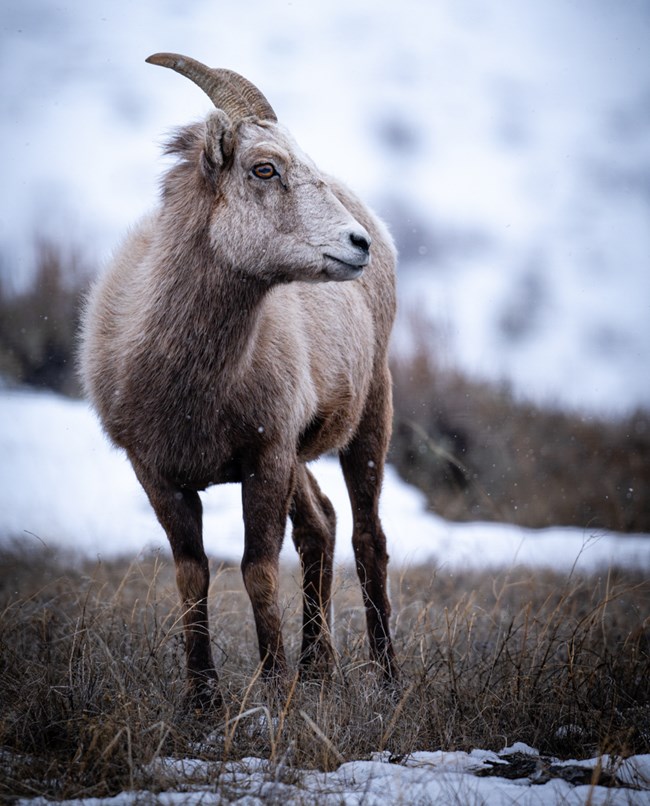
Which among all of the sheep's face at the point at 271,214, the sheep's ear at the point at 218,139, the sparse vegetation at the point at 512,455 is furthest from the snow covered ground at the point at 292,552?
the sheep's ear at the point at 218,139

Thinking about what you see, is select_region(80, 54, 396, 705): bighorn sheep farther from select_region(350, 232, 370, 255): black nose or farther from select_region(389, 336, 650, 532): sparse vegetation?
select_region(389, 336, 650, 532): sparse vegetation

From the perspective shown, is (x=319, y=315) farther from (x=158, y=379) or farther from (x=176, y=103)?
(x=176, y=103)

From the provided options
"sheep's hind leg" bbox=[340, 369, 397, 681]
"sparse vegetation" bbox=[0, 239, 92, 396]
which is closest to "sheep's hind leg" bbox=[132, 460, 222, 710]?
"sheep's hind leg" bbox=[340, 369, 397, 681]

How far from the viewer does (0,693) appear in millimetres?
3334

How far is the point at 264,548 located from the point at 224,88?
2155mm

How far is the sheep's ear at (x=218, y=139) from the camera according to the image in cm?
375

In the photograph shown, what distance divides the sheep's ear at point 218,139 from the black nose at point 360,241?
A: 27.7 inches

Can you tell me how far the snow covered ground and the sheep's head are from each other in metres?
1.51

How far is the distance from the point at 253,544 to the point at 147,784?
1.46m

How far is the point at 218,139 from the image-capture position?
377cm

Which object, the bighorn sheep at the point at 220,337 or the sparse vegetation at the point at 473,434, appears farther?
the sparse vegetation at the point at 473,434

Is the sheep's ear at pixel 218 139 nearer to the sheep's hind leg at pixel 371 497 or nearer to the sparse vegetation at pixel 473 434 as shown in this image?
the sheep's hind leg at pixel 371 497

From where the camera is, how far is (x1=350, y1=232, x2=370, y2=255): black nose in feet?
11.9

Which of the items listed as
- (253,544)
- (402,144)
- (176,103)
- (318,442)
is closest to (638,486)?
(318,442)
